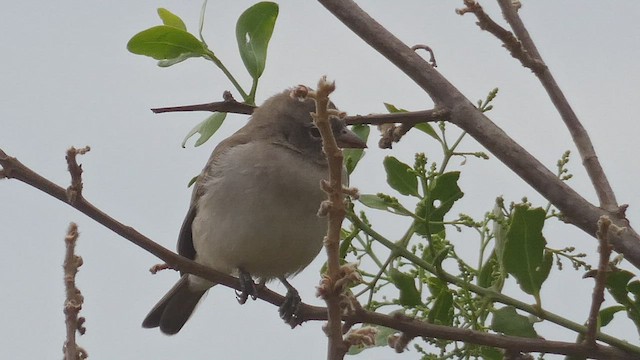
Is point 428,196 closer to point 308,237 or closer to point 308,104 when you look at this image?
point 308,237

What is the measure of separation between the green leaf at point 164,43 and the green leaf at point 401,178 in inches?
29.6

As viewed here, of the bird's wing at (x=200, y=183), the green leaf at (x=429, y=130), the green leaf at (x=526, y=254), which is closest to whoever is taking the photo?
the green leaf at (x=526, y=254)

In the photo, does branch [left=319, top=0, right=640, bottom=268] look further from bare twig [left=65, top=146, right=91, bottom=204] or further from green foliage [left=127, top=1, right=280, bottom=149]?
bare twig [left=65, top=146, right=91, bottom=204]

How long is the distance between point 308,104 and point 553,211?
6.92 ft

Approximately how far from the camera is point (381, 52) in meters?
2.70

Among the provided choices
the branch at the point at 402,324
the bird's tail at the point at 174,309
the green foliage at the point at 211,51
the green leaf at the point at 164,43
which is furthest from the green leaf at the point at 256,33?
the bird's tail at the point at 174,309

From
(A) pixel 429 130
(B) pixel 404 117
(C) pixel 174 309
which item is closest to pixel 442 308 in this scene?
(B) pixel 404 117

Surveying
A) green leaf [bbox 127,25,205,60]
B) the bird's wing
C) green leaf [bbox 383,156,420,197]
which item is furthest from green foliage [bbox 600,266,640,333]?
the bird's wing

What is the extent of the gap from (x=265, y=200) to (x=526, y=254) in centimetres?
169

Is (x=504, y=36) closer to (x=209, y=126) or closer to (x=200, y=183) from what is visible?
(x=209, y=126)

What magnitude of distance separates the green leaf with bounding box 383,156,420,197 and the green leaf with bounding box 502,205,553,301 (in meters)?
0.52

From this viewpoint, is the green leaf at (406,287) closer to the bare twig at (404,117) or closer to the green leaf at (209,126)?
the bare twig at (404,117)

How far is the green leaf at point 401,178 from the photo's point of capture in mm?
3125

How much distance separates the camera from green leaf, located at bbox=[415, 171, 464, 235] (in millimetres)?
3006
